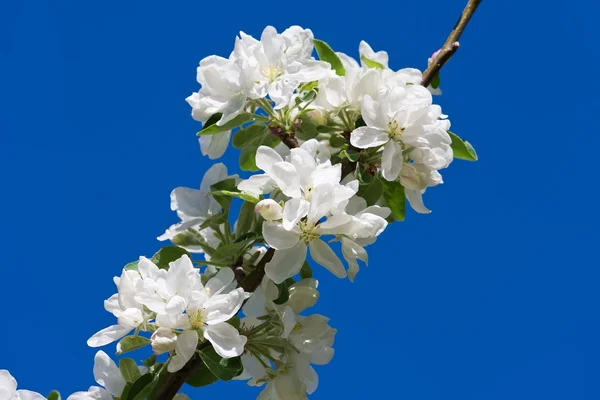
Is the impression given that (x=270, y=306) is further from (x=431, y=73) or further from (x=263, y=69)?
(x=431, y=73)

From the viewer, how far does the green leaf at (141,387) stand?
157cm

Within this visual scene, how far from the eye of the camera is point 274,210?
155 cm

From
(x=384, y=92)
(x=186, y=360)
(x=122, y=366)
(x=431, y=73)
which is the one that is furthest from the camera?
(x=431, y=73)

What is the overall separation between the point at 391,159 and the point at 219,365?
560mm

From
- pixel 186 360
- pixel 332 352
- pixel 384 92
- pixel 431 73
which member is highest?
pixel 431 73

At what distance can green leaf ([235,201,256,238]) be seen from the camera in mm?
1748

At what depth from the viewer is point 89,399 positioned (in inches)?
65.8

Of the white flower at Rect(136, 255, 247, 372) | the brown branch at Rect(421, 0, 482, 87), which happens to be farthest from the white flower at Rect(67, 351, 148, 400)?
the brown branch at Rect(421, 0, 482, 87)

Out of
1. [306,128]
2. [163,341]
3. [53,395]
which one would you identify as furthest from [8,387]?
[306,128]

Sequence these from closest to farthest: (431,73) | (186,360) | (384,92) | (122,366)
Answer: (186,360)
(122,366)
(384,92)
(431,73)

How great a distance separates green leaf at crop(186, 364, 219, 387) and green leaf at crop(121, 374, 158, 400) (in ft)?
0.49

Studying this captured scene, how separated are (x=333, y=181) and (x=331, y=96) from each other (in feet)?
0.94

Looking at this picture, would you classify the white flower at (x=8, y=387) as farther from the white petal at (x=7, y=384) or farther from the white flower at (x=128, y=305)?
the white flower at (x=128, y=305)

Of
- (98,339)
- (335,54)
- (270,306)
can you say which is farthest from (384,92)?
(98,339)
